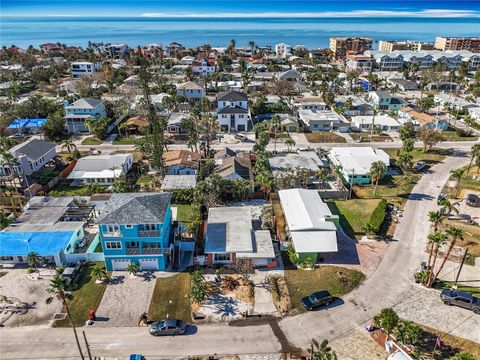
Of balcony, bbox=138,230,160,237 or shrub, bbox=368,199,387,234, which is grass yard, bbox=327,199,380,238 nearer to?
shrub, bbox=368,199,387,234

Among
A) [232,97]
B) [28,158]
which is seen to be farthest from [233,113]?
[28,158]

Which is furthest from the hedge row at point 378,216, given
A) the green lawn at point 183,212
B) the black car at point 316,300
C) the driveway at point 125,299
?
the driveway at point 125,299

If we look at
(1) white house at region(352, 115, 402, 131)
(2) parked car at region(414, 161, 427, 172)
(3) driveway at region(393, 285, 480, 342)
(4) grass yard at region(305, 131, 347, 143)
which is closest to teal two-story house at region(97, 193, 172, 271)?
(3) driveway at region(393, 285, 480, 342)

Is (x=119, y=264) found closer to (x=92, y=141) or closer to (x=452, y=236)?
(x=452, y=236)

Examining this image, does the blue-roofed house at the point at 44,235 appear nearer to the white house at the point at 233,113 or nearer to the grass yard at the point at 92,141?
the grass yard at the point at 92,141

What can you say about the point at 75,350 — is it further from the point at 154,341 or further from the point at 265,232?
the point at 265,232

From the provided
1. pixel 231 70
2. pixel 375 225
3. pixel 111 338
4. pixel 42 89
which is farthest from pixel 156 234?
pixel 231 70
